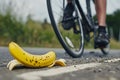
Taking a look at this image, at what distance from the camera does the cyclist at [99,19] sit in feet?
17.2

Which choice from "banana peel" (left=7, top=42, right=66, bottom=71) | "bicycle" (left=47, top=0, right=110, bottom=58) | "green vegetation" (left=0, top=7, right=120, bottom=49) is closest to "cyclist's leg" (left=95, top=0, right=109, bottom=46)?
"bicycle" (left=47, top=0, right=110, bottom=58)

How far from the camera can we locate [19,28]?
39.3 ft

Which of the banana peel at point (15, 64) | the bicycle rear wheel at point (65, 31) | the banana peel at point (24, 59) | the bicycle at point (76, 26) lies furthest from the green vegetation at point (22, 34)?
the banana peel at point (24, 59)

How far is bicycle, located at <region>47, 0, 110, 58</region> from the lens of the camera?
16.4ft

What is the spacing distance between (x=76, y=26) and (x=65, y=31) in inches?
11.8

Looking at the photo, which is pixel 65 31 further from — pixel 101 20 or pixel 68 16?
pixel 101 20

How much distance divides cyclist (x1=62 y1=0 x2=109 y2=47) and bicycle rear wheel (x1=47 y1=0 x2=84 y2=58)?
0.06 m

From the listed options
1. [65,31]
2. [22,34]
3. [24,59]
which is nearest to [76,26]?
[65,31]

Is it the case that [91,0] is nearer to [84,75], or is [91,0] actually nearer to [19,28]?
[84,75]

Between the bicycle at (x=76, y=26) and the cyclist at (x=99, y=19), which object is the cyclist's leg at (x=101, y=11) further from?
the bicycle at (x=76, y=26)

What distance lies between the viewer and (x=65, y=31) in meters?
5.53

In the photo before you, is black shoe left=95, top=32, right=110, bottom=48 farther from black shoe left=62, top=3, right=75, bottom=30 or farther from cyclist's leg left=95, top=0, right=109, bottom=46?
black shoe left=62, top=3, right=75, bottom=30

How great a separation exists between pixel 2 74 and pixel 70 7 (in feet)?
9.50

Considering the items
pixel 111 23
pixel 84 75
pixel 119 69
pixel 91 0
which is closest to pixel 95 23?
pixel 91 0
